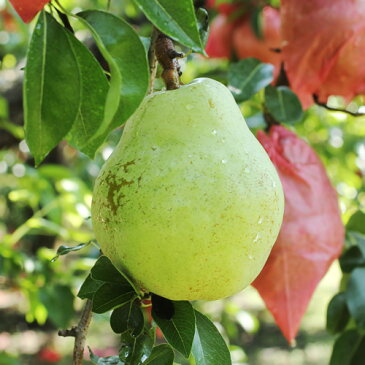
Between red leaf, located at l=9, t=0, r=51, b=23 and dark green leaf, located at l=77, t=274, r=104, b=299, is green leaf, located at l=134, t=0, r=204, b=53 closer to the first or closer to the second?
red leaf, located at l=9, t=0, r=51, b=23

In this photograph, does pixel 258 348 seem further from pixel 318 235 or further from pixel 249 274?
pixel 249 274

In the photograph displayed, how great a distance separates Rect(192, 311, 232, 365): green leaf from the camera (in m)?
0.54

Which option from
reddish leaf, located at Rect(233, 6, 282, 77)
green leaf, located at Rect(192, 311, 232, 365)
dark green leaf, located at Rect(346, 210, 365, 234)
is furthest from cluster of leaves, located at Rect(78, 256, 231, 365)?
reddish leaf, located at Rect(233, 6, 282, 77)

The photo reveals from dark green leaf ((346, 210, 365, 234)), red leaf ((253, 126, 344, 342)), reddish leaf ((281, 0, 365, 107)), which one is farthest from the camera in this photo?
dark green leaf ((346, 210, 365, 234))

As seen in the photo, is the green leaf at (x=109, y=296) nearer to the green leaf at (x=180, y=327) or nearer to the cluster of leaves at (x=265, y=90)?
the green leaf at (x=180, y=327)

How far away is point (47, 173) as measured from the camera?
55.5 inches

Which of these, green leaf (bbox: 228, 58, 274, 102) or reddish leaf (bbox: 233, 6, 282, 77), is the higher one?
green leaf (bbox: 228, 58, 274, 102)

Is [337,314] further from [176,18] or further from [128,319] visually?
[176,18]

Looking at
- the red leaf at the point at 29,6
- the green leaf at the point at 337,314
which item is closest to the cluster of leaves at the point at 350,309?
the green leaf at the point at 337,314

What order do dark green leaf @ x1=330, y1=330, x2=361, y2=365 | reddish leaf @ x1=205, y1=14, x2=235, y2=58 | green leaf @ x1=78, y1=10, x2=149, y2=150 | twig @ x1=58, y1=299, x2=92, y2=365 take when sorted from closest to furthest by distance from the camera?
1. green leaf @ x1=78, y1=10, x2=149, y2=150
2. twig @ x1=58, y1=299, x2=92, y2=365
3. dark green leaf @ x1=330, y1=330, x2=361, y2=365
4. reddish leaf @ x1=205, y1=14, x2=235, y2=58

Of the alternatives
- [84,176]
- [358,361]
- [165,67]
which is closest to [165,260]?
[165,67]

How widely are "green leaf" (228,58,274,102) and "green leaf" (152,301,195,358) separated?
0.36 metres

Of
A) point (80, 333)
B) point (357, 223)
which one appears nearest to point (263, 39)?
point (357, 223)

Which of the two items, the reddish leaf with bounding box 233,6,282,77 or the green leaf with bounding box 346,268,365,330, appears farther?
the reddish leaf with bounding box 233,6,282,77
